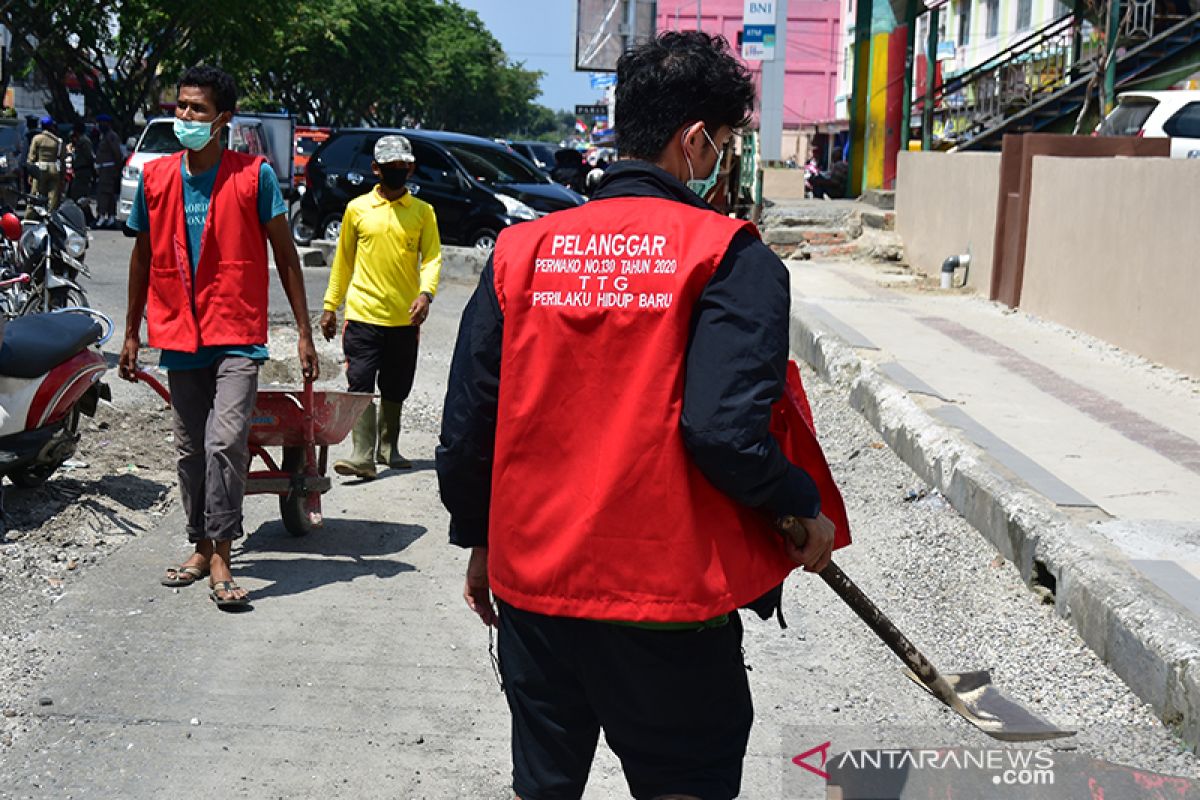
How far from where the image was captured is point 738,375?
2.47 meters

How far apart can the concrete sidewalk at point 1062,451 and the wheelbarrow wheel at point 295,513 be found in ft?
9.72

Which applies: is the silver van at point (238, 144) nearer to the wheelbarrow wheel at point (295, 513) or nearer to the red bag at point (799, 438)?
the wheelbarrow wheel at point (295, 513)

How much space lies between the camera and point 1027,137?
1373 centimetres

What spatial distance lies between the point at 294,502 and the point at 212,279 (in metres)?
1.25

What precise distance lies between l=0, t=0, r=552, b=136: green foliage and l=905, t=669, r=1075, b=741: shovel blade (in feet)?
93.0

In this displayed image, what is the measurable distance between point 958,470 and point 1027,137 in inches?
302

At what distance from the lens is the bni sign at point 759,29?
105ft

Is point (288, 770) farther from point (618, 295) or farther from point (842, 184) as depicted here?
point (842, 184)

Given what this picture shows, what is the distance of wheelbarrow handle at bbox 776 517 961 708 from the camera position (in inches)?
105

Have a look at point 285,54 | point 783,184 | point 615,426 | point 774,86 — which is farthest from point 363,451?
point 285,54

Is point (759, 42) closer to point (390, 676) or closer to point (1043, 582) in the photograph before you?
point (1043, 582)

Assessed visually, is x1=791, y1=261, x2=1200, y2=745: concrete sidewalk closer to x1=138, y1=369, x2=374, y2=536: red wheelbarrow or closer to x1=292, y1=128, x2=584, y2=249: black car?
x1=138, y1=369, x2=374, y2=536: red wheelbarrow

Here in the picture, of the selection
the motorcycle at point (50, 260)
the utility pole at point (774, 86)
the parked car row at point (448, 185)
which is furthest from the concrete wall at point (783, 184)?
the motorcycle at point (50, 260)

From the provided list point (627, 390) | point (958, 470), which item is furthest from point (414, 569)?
point (627, 390)
